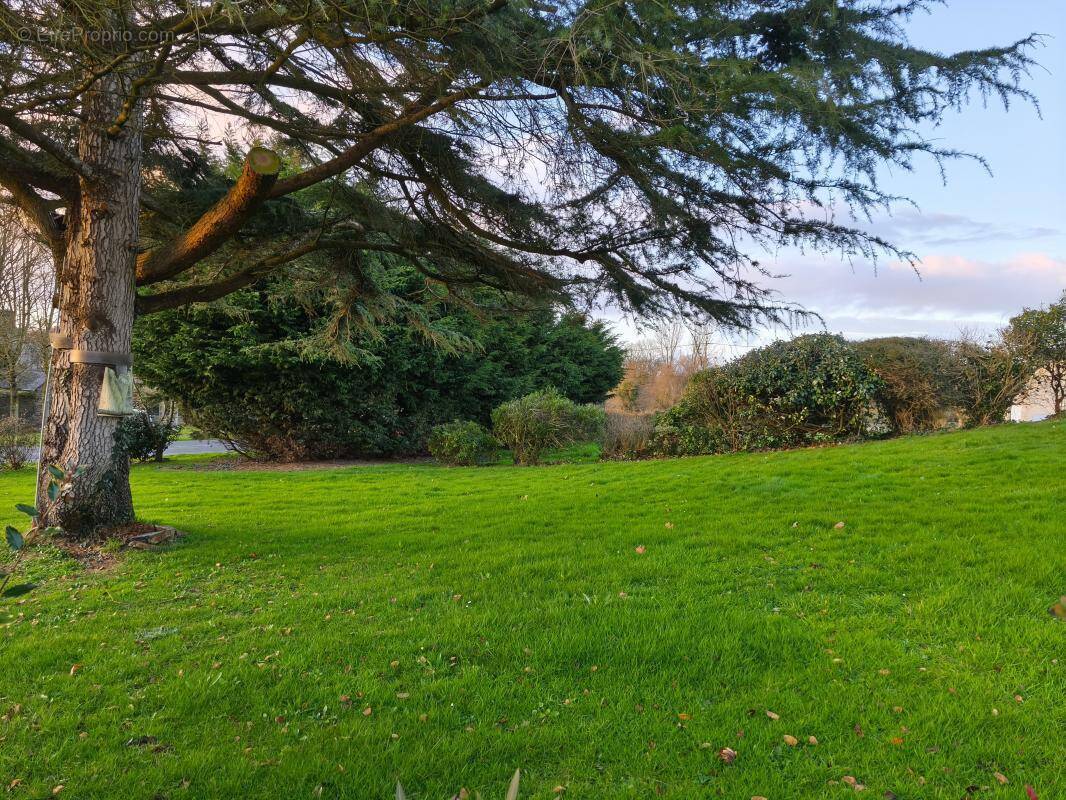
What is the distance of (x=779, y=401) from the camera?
11.8 m

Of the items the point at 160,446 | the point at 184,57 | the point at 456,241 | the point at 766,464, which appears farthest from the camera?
the point at 160,446

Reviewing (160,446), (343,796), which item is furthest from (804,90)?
(160,446)

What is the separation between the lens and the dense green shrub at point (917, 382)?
36.2 ft

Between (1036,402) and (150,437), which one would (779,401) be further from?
(150,437)

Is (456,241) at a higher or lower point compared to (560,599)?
higher

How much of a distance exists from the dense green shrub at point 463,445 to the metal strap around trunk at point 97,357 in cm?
793

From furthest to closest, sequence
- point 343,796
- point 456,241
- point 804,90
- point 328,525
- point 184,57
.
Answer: point 328,525, point 456,241, point 184,57, point 804,90, point 343,796

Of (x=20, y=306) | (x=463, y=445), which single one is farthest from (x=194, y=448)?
(x=463, y=445)

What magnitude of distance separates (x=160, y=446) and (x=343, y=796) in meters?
15.2

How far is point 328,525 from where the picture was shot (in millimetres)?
7125

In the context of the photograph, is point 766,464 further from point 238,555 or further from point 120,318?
point 120,318

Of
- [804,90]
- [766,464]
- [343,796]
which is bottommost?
[343,796]

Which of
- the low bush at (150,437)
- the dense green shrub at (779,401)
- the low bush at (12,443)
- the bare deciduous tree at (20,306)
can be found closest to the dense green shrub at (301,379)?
the low bush at (150,437)

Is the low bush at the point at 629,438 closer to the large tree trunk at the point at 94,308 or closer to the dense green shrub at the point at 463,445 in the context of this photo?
the dense green shrub at the point at 463,445
